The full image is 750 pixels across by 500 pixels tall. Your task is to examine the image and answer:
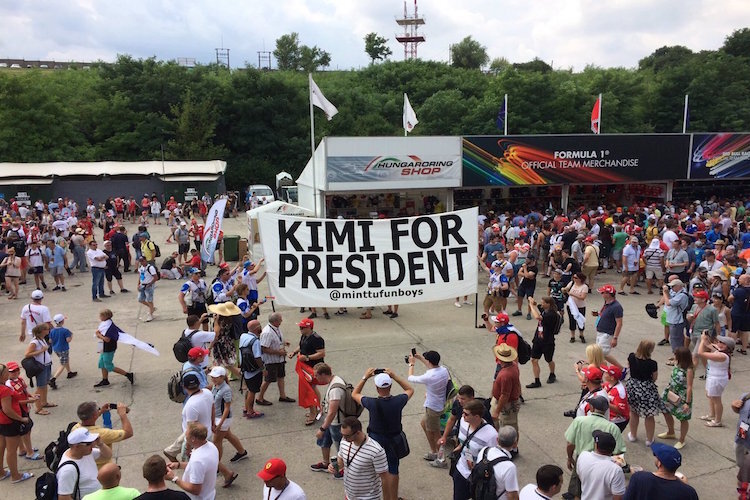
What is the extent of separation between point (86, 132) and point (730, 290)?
44.9 meters

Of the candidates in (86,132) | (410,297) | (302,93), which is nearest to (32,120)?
(86,132)

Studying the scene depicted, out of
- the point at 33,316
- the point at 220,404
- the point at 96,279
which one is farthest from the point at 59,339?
the point at 96,279

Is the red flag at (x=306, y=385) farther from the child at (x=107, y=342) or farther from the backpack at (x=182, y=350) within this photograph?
the child at (x=107, y=342)

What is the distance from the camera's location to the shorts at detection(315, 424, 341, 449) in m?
6.31

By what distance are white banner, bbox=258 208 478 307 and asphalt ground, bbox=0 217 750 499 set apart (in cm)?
122

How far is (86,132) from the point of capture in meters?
43.2

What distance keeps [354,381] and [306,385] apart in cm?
190

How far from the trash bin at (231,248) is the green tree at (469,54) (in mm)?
72176

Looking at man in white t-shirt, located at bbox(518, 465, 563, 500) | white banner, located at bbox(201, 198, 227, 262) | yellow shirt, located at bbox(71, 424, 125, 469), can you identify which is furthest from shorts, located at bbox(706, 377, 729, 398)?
white banner, located at bbox(201, 198, 227, 262)

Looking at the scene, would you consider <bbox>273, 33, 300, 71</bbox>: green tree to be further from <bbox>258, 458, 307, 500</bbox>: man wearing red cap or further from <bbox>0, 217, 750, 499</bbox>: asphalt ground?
<bbox>258, 458, 307, 500</bbox>: man wearing red cap

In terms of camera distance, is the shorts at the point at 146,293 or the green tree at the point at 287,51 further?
the green tree at the point at 287,51

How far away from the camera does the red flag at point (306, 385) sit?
7.55m

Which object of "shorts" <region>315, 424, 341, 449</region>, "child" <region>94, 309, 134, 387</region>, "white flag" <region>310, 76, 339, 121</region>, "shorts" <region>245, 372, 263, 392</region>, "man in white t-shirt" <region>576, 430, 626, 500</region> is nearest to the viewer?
"man in white t-shirt" <region>576, 430, 626, 500</region>

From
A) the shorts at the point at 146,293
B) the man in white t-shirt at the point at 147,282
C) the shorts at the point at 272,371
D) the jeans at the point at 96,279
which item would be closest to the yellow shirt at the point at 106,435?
the shorts at the point at 272,371
